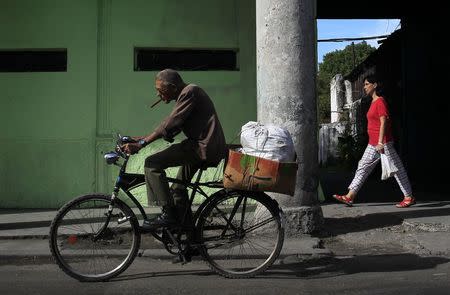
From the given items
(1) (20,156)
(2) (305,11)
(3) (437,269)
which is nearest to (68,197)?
(1) (20,156)

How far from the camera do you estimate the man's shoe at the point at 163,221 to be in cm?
504

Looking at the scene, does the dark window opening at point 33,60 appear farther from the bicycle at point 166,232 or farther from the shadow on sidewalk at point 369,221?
the shadow on sidewalk at point 369,221

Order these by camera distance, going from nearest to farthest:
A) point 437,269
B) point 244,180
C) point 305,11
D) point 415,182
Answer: point 244,180, point 437,269, point 305,11, point 415,182

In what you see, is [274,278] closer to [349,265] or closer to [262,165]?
[349,265]

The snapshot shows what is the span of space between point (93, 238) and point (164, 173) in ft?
2.96

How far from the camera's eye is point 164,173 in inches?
197

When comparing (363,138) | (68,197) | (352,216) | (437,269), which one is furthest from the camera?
(363,138)

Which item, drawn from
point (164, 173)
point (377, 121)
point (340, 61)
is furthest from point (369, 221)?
point (340, 61)

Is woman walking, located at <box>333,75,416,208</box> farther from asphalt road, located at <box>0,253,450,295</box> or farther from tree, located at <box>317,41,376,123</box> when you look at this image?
Result: tree, located at <box>317,41,376,123</box>

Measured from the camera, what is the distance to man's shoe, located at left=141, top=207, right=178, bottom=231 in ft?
16.5

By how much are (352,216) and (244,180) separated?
3147 millimetres

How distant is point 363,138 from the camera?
57.7 feet

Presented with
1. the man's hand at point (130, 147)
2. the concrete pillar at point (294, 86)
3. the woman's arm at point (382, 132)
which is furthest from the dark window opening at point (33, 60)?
the woman's arm at point (382, 132)

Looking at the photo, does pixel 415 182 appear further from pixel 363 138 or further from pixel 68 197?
pixel 68 197
